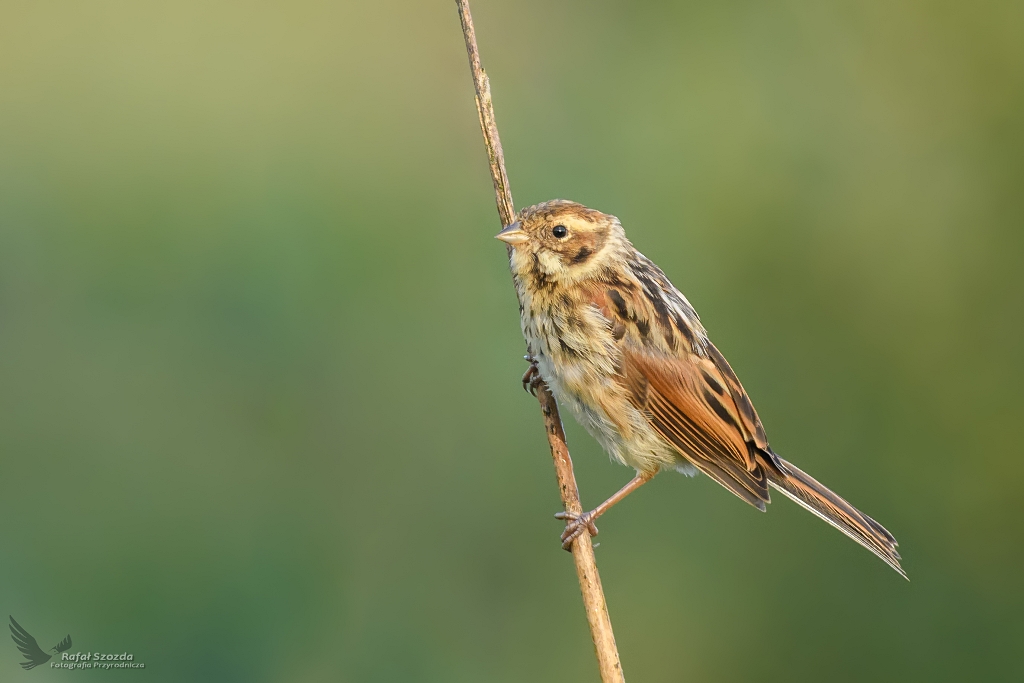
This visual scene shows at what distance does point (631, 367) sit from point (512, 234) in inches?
27.1

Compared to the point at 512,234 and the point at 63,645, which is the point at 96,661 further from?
the point at 512,234

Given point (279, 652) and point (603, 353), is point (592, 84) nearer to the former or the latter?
point (603, 353)

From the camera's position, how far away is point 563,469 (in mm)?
3564

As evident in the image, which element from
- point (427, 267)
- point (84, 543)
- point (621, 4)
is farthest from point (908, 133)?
point (84, 543)

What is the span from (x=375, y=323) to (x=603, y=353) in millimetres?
1832

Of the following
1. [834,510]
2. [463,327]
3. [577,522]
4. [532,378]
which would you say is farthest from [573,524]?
[463,327]

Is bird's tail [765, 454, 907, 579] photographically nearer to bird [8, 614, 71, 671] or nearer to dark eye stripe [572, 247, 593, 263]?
→ dark eye stripe [572, 247, 593, 263]

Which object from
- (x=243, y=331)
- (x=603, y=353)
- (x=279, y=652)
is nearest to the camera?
(x=603, y=353)

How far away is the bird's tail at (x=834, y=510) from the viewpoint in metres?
3.96

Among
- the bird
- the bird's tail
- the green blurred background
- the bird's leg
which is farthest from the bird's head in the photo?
the bird

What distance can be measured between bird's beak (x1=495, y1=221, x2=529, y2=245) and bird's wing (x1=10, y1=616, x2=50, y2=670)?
7.29ft

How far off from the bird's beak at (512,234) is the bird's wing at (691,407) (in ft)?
1.90

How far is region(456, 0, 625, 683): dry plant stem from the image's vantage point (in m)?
3.14

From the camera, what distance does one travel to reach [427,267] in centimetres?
564
